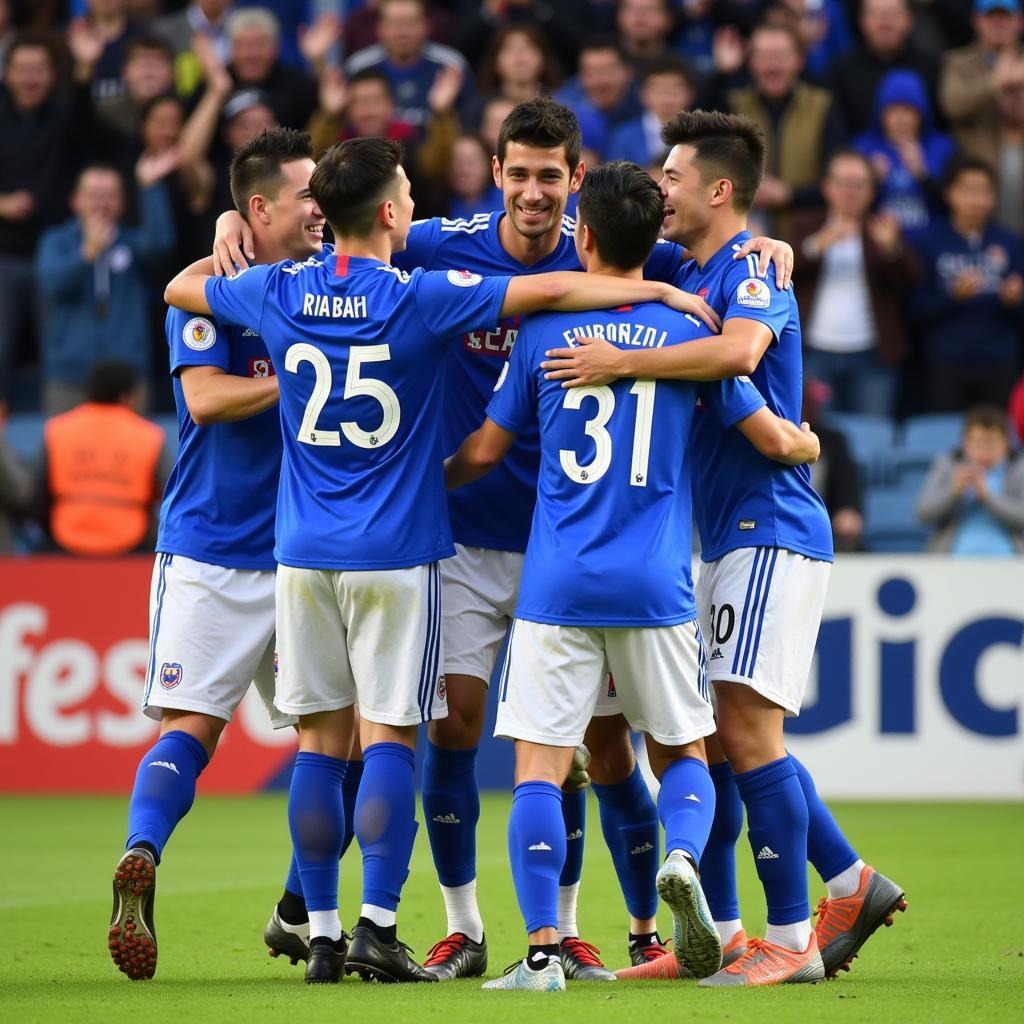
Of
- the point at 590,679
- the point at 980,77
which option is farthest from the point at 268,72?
the point at 590,679

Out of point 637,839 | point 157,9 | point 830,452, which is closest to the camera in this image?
point 637,839

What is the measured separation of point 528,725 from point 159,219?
847 centimetres

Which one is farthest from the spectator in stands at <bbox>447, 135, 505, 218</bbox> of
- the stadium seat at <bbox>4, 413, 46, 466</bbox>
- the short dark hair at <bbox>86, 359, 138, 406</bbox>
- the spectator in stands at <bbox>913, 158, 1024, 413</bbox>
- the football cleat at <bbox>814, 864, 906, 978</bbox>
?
the football cleat at <bbox>814, 864, 906, 978</bbox>

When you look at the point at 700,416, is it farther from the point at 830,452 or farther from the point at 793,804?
the point at 830,452

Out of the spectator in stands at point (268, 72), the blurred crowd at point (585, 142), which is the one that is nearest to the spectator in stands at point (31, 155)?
the blurred crowd at point (585, 142)

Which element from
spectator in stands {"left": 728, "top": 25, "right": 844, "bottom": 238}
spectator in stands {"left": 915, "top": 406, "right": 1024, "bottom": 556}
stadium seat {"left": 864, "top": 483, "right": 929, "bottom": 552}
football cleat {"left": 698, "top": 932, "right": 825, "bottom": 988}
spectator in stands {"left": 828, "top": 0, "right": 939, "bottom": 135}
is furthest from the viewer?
spectator in stands {"left": 828, "top": 0, "right": 939, "bottom": 135}

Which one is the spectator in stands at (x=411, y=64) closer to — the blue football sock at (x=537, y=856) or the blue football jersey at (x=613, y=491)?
the blue football jersey at (x=613, y=491)

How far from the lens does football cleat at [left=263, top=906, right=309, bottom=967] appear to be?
566cm

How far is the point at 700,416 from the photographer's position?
17.8 ft

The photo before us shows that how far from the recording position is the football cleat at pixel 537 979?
486 cm

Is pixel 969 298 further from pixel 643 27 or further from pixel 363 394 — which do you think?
pixel 363 394

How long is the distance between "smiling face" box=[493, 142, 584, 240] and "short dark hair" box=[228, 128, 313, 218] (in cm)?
64

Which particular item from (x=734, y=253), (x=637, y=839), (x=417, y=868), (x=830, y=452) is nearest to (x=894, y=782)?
(x=830, y=452)

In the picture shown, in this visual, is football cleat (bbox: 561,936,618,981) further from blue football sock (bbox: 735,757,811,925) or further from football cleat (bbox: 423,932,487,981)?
blue football sock (bbox: 735,757,811,925)
